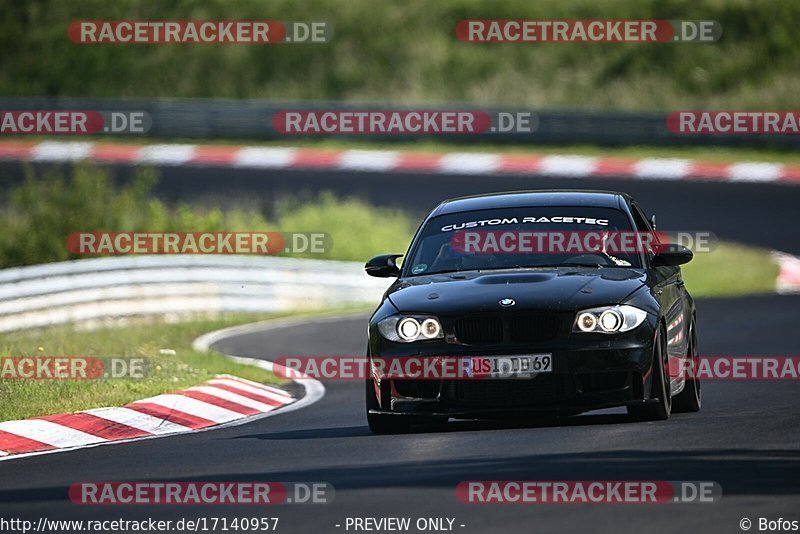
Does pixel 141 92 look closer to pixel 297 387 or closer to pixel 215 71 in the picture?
pixel 215 71

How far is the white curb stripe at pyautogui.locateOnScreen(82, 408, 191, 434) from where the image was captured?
37.9 ft

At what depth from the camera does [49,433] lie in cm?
1085

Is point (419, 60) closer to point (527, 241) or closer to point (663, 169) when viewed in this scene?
point (663, 169)

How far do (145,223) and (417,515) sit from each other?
19692 millimetres

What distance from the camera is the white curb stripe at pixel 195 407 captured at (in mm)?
12312

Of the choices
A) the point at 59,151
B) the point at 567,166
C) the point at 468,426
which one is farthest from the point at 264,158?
the point at 468,426

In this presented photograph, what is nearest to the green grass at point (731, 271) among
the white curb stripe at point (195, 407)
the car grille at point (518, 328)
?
the white curb stripe at point (195, 407)

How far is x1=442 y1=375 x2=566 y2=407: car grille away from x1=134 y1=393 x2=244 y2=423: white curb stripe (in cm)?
299

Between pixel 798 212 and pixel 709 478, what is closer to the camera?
pixel 709 478

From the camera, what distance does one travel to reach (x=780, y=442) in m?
8.83

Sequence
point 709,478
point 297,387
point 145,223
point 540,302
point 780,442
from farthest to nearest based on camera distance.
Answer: point 145,223
point 297,387
point 540,302
point 780,442
point 709,478

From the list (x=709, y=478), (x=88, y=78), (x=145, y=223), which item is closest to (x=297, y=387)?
(x=709, y=478)

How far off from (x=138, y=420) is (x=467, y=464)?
157 inches

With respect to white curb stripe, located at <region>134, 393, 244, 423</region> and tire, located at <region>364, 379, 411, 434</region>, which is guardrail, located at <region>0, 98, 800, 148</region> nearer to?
white curb stripe, located at <region>134, 393, 244, 423</region>
